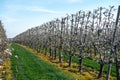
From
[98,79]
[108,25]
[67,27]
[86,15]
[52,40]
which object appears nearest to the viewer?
[98,79]

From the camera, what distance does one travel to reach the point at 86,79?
1533 inches

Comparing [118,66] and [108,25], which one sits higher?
[108,25]

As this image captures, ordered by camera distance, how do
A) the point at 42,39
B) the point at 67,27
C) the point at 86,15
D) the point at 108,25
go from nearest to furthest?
the point at 108,25 < the point at 86,15 < the point at 67,27 < the point at 42,39

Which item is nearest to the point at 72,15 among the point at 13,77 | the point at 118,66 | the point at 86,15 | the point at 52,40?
the point at 86,15

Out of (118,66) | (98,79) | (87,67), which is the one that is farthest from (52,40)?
(118,66)

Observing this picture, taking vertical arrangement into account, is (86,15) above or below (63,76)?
above

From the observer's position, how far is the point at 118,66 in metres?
29.1

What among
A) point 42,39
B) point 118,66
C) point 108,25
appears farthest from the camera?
point 42,39

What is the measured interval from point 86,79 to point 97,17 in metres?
22.5

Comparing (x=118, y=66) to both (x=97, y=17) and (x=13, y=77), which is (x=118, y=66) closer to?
(x=13, y=77)

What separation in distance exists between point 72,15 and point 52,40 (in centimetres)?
1941

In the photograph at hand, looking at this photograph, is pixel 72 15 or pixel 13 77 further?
pixel 72 15

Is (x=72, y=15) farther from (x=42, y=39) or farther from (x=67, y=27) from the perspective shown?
(x=42, y=39)

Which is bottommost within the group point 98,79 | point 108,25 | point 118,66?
point 98,79
